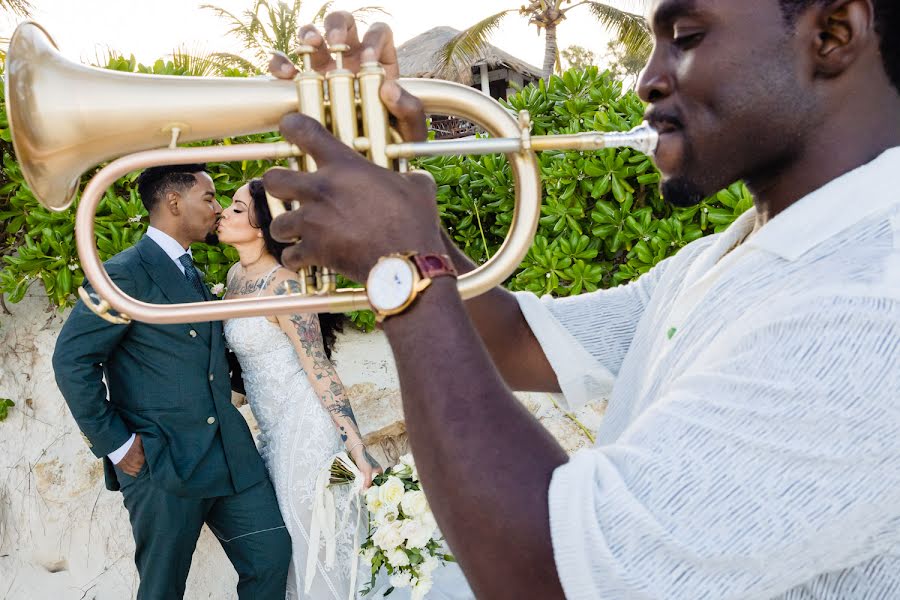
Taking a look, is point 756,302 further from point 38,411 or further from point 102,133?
point 38,411

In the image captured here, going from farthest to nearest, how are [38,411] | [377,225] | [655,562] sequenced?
[38,411] → [377,225] → [655,562]

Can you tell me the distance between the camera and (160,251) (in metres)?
3.51

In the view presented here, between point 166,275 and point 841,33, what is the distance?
306 centimetres

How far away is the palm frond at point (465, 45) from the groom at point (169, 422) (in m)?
14.8

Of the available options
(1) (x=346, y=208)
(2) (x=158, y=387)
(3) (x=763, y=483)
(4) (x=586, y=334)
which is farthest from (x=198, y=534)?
(3) (x=763, y=483)

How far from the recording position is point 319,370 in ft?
12.3

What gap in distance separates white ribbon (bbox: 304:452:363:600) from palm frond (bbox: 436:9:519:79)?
1512cm

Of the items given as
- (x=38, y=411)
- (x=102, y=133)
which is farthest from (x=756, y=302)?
(x=38, y=411)

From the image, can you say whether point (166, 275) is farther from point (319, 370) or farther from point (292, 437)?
point (292, 437)

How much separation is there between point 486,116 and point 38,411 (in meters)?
4.07

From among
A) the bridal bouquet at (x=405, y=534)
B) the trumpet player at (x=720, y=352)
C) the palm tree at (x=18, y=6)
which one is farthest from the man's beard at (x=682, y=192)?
the palm tree at (x=18, y=6)

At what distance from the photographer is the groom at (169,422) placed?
10.7 ft

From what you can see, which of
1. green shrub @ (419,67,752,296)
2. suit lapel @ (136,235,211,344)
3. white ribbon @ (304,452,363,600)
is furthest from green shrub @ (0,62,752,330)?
white ribbon @ (304,452,363,600)

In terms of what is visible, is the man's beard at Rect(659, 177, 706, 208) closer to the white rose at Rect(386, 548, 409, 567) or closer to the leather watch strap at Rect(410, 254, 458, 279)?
the leather watch strap at Rect(410, 254, 458, 279)
